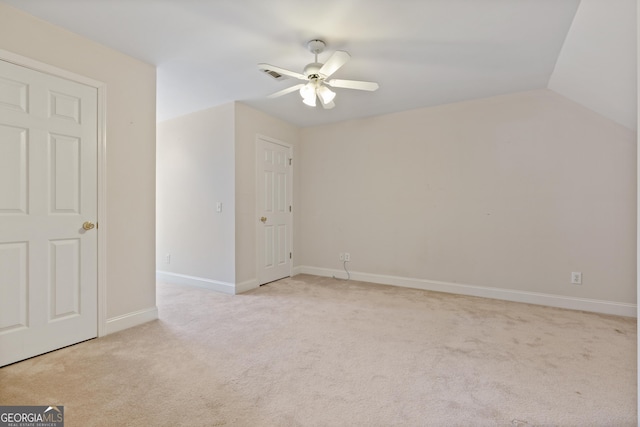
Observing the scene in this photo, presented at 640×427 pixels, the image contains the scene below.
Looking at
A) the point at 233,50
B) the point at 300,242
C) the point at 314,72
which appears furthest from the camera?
the point at 300,242

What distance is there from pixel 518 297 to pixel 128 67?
462 centimetres

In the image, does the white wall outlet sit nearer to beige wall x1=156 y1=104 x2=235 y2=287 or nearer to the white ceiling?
the white ceiling

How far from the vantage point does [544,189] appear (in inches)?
130

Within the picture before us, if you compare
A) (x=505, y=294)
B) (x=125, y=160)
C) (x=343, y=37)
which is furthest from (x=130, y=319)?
(x=505, y=294)

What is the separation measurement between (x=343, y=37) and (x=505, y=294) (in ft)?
10.7

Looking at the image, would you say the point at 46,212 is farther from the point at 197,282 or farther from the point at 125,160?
the point at 197,282

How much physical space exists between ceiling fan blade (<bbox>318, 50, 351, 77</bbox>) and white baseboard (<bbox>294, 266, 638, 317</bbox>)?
292cm

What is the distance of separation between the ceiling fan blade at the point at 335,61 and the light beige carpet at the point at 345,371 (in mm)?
2098

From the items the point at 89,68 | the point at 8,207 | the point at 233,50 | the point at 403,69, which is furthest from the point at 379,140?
the point at 8,207

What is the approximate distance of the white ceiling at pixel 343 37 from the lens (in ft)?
6.49

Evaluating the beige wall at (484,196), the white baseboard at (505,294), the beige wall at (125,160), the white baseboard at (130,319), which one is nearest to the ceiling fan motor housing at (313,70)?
the beige wall at (125,160)

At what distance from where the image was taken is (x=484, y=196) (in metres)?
3.61

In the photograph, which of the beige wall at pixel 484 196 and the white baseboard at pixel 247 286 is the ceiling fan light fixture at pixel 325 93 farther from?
the white baseboard at pixel 247 286

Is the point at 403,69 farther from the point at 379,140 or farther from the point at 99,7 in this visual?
the point at 99,7
